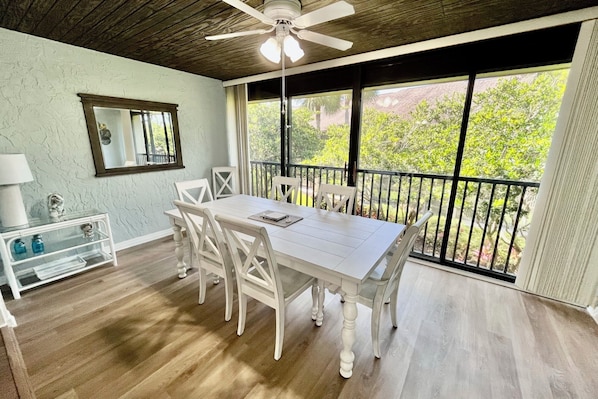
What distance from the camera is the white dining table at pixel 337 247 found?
1.36 meters

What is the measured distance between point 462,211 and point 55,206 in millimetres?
4278

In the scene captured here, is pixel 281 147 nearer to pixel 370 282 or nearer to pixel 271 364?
pixel 370 282

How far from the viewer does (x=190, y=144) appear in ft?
12.3

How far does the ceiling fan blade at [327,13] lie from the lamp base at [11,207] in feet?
9.08

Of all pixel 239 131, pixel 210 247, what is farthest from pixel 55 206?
pixel 239 131

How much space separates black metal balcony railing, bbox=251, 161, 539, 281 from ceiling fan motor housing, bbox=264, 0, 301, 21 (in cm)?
200

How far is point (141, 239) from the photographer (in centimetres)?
335

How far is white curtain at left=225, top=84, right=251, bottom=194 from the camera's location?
3.96 m

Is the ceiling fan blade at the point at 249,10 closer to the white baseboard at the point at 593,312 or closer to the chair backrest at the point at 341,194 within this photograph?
the chair backrest at the point at 341,194

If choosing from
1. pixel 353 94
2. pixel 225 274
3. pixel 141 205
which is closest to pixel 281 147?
pixel 353 94

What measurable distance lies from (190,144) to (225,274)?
256 centimetres

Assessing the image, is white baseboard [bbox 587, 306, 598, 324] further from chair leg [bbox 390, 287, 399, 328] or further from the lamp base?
the lamp base

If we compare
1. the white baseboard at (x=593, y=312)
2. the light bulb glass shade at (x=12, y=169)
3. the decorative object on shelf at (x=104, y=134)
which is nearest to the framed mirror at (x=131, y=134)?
the decorative object on shelf at (x=104, y=134)

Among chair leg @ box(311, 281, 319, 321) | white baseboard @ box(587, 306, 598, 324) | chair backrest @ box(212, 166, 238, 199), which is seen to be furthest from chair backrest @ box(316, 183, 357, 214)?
white baseboard @ box(587, 306, 598, 324)
